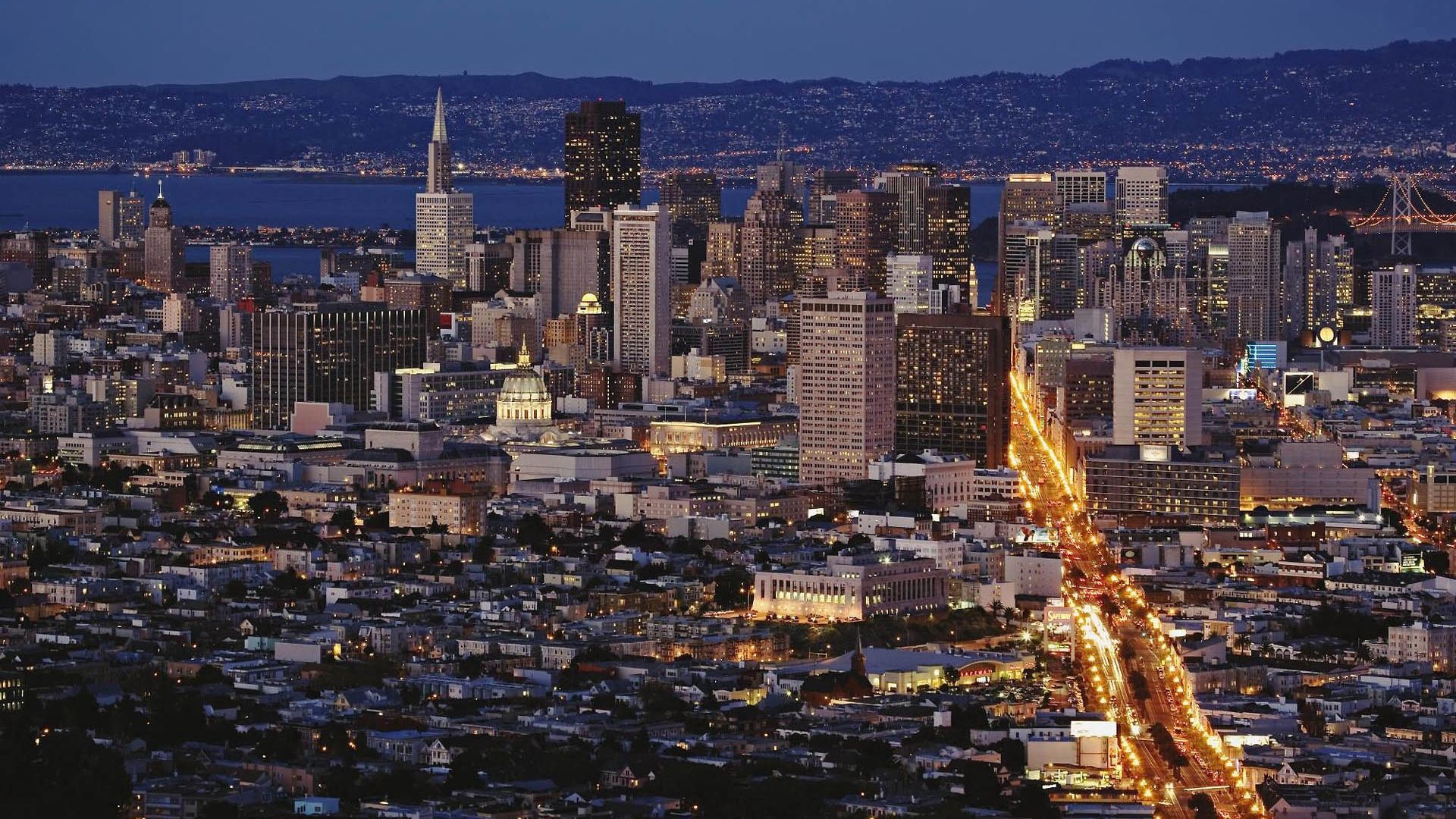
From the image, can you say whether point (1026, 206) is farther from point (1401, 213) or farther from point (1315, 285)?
point (1401, 213)

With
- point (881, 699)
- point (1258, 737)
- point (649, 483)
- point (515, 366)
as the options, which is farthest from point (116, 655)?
point (515, 366)

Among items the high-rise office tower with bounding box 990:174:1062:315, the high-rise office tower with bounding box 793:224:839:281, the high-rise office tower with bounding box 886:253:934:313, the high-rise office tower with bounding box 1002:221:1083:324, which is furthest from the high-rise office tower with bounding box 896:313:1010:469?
the high-rise office tower with bounding box 990:174:1062:315

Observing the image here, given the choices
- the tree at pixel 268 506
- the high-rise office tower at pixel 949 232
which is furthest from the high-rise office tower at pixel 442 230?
the tree at pixel 268 506

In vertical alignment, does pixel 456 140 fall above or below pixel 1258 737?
above

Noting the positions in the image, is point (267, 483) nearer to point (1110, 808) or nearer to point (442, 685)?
point (442, 685)

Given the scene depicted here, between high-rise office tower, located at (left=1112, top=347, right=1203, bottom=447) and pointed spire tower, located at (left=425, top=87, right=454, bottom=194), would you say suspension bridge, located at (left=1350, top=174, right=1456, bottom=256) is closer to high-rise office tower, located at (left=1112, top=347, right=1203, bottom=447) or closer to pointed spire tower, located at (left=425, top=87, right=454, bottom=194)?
pointed spire tower, located at (left=425, top=87, right=454, bottom=194)

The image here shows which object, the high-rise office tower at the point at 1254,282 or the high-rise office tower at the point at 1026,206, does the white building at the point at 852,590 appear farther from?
the high-rise office tower at the point at 1026,206

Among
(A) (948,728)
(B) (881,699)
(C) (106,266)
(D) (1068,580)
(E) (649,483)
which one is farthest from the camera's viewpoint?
(C) (106,266)
